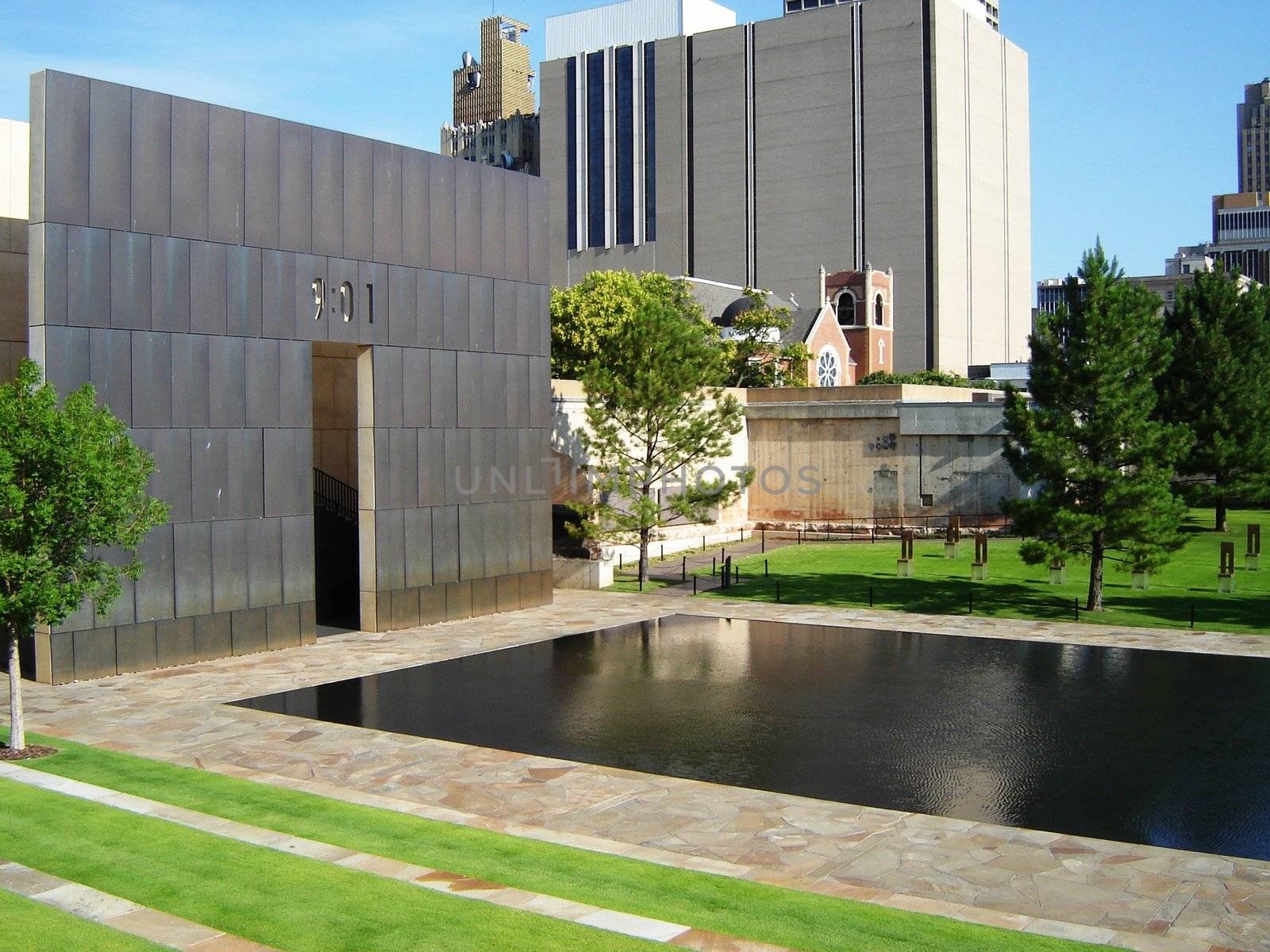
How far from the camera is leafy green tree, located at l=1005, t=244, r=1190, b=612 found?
29281 mm

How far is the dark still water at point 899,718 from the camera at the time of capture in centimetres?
1524

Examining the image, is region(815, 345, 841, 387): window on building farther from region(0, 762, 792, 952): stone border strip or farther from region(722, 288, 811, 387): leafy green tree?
region(0, 762, 792, 952): stone border strip

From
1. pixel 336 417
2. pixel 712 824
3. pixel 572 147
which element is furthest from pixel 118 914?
pixel 572 147

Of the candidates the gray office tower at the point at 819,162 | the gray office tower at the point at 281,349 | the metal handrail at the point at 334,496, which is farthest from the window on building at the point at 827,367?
the gray office tower at the point at 281,349

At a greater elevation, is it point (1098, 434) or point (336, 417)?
point (336, 417)

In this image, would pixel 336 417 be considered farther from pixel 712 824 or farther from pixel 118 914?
pixel 118 914

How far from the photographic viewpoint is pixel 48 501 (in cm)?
1638

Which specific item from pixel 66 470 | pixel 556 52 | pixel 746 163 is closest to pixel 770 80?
pixel 746 163

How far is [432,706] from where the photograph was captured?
68.2 feet

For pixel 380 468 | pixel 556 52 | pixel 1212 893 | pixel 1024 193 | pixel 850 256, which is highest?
pixel 556 52

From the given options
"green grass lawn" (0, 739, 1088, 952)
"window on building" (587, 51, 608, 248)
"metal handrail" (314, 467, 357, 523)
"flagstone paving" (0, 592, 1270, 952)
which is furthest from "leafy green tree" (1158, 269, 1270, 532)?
"window on building" (587, 51, 608, 248)

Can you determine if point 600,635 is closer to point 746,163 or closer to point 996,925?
point 996,925

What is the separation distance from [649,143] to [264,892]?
127 metres

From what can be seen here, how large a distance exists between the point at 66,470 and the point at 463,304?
14572 millimetres
